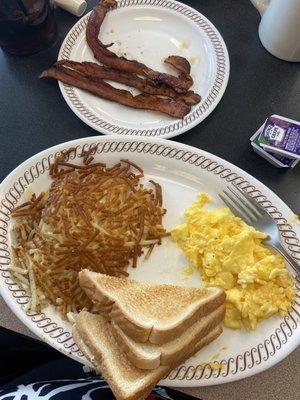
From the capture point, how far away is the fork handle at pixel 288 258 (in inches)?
51.0

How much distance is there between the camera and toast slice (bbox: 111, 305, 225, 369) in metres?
1.12

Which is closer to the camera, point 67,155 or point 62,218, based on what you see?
point 62,218

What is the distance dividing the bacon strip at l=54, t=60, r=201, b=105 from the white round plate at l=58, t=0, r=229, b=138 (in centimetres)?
5

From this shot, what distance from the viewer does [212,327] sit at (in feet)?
4.05

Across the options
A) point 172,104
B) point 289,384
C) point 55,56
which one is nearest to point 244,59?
point 172,104

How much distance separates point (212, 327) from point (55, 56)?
50.2 inches

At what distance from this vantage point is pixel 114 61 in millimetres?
1701

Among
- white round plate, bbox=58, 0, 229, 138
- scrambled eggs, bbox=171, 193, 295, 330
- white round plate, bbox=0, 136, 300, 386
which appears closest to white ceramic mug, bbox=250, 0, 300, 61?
white round plate, bbox=58, 0, 229, 138

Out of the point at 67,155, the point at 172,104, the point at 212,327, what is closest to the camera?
the point at 212,327

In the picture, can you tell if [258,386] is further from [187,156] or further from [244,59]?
[244,59]

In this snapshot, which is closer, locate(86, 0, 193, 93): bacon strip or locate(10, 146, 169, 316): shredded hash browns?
locate(10, 146, 169, 316): shredded hash browns

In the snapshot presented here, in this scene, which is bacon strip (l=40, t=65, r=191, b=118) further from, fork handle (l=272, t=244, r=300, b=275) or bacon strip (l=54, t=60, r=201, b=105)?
fork handle (l=272, t=244, r=300, b=275)

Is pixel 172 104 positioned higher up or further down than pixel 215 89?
further down

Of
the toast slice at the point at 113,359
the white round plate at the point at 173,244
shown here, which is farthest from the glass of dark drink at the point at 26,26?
the toast slice at the point at 113,359
